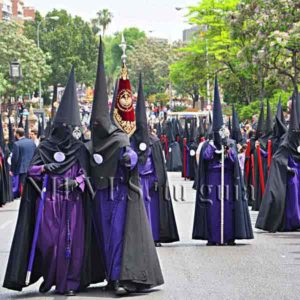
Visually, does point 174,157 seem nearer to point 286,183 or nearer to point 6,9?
point 286,183

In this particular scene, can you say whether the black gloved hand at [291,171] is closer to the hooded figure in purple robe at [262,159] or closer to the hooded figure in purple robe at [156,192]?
the hooded figure in purple robe at [156,192]

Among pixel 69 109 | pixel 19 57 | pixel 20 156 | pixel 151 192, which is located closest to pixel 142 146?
pixel 151 192

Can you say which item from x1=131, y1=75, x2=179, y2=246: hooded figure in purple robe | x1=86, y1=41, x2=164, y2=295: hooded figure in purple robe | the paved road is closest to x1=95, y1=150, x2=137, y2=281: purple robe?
x1=86, y1=41, x2=164, y2=295: hooded figure in purple robe

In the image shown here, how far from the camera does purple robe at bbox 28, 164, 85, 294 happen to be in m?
11.3

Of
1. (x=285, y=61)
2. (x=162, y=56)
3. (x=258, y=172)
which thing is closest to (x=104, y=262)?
(x=258, y=172)

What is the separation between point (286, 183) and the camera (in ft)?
60.5

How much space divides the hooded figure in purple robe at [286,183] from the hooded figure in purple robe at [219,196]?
161 cm

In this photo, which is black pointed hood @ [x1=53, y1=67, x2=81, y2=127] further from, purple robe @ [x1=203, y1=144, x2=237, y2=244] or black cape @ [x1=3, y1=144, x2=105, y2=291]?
purple robe @ [x1=203, y1=144, x2=237, y2=244]

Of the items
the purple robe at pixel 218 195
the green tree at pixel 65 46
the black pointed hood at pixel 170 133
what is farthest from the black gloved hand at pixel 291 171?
the green tree at pixel 65 46

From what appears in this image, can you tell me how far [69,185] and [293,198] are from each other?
7.81 m

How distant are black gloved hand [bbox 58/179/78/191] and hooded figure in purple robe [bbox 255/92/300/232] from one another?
7496mm

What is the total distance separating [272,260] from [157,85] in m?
107

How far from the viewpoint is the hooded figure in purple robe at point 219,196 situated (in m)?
16.6

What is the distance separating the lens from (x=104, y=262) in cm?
1130
